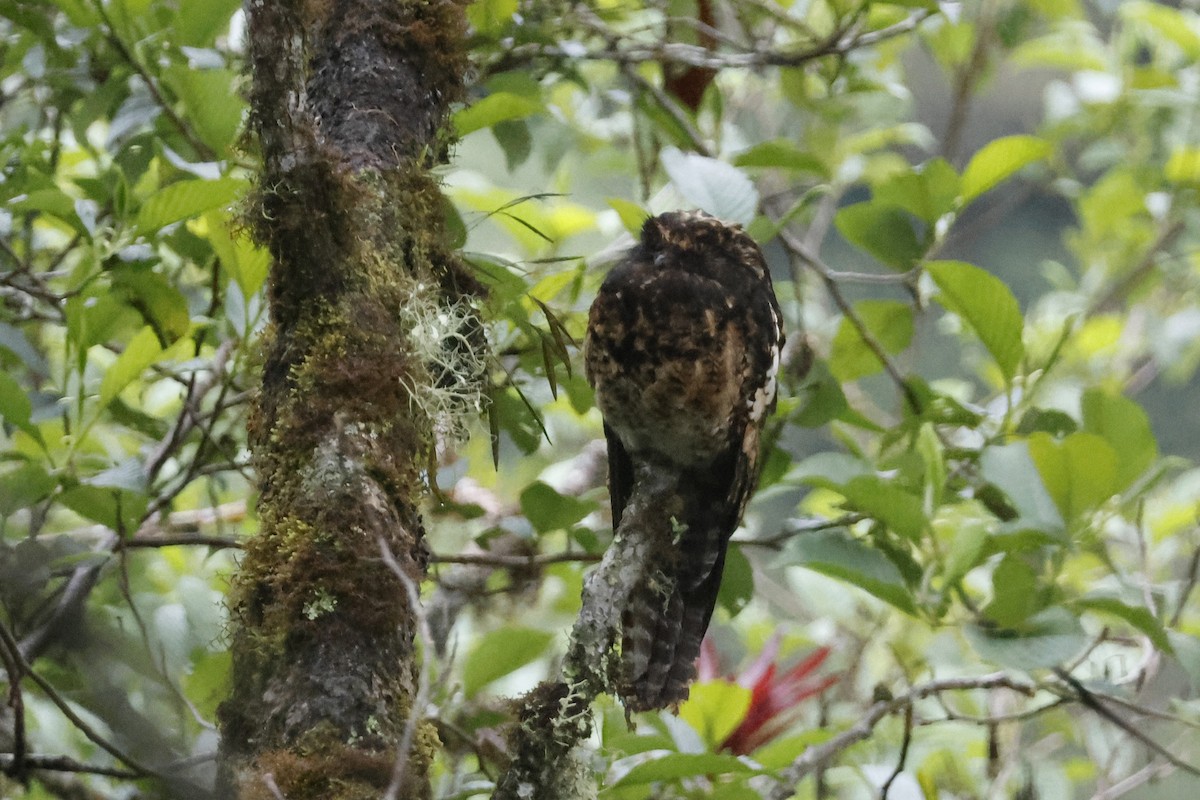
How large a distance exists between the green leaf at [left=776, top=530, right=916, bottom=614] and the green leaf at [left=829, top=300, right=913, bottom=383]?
18.7 inches

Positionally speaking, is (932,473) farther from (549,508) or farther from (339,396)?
(339,396)

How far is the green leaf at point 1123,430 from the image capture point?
174 centimetres

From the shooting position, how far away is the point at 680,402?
1.65m

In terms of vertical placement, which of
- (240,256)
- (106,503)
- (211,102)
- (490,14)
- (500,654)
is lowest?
(500,654)

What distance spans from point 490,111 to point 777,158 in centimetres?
65

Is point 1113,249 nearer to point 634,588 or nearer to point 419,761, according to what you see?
point 634,588

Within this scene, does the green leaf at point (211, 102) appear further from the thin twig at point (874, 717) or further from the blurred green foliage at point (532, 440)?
the thin twig at point (874, 717)

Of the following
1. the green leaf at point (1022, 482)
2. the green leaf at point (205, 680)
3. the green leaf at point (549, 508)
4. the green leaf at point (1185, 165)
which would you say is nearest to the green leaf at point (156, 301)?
the green leaf at point (205, 680)

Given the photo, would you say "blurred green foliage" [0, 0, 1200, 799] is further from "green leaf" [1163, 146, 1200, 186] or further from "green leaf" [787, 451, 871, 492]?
"green leaf" [1163, 146, 1200, 186]

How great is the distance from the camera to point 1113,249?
150 inches

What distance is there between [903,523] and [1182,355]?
6.89 ft

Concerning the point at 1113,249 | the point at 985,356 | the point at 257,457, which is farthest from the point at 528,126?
the point at 1113,249

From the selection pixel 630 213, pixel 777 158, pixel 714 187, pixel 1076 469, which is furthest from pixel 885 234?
pixel 1076 469

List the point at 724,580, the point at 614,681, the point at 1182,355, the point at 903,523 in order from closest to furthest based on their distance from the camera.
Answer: the point at 614,681
the point at 903,523
the point at 724,580
the point at 1182,355
